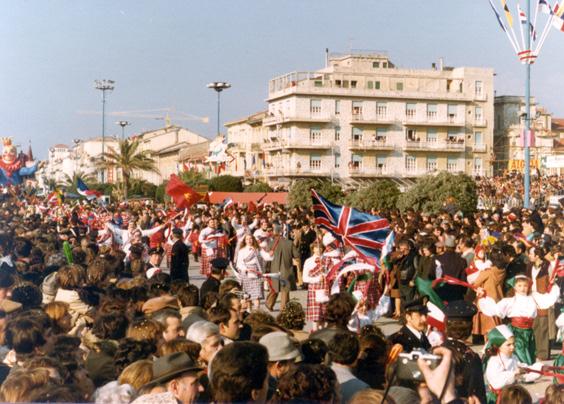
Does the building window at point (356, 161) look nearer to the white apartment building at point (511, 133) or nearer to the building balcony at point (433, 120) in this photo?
the building balcony at point (433, 120)

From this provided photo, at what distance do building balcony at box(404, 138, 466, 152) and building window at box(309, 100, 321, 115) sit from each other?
7718mm

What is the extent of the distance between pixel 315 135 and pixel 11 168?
3095cm

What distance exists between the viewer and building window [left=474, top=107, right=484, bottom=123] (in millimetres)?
64125

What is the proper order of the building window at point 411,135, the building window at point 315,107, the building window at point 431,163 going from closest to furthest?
the building window at point 315,107 < the building window at point 431,163 < the building window at point 411,135

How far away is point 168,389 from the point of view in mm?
4461

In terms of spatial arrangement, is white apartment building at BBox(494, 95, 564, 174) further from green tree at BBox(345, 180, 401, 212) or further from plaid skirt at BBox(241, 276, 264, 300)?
plaid skirt at BBox(241, 276, 264, 300)

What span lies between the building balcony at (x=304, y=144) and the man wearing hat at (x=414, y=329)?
184 ft

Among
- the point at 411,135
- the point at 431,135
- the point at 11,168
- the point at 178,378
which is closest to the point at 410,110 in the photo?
the point at 411,135

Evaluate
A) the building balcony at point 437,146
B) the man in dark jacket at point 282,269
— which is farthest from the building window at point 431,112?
the man in dark jacket at point 282,269

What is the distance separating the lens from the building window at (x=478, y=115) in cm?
6412

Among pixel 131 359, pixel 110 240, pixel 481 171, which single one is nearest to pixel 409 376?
pixel 131 359

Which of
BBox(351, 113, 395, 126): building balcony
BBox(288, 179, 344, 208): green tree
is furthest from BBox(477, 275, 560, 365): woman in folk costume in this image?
BBox(351, 113, 395, 126): building balcony

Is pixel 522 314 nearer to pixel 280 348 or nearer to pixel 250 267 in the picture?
pixel 280 348

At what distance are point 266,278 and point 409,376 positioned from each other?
9.59 m
